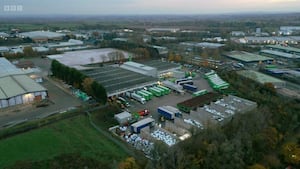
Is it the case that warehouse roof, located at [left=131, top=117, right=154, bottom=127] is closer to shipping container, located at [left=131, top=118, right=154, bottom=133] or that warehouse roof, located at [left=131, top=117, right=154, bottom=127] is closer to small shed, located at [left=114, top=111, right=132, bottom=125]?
shipping container, located at [left=131, top=118, right=154, bottom=133]

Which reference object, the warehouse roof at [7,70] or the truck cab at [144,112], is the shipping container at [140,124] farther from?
the warehouse roof at [7,70]

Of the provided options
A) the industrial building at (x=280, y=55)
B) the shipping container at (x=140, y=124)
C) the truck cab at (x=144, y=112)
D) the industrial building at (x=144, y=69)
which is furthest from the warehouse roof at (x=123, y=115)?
the industrial building at (x=280, y=55)

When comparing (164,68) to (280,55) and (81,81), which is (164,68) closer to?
(81,81)

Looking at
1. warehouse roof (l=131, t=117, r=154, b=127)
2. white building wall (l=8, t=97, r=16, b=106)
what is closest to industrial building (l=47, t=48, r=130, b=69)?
white building wall (l=8, t=97, r=16, b=106)

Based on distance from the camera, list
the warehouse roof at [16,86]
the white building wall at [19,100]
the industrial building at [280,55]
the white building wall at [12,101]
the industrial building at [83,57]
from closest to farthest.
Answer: the white building wall at [12,101]
the white building wall at [19,100]
the warehouse roof at [16,86]
the industrial building at [83,57]
the industrial building at [280,55]

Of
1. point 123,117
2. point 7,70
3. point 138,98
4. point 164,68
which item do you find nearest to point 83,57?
point 7,70
